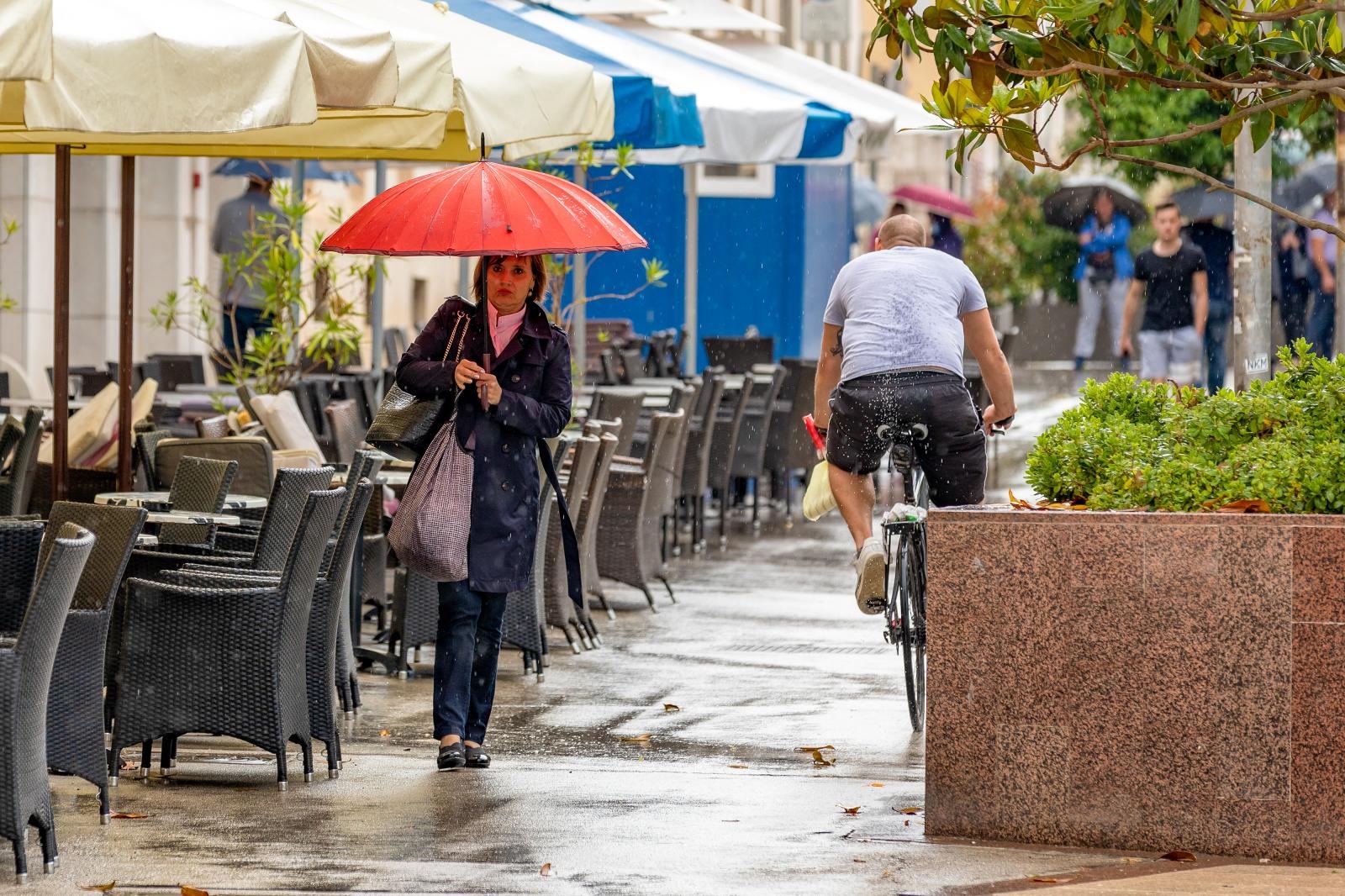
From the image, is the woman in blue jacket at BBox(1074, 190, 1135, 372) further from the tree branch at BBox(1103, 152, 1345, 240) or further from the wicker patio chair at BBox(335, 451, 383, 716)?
the tree branch at BBox(1103, 152, 1345, 240)

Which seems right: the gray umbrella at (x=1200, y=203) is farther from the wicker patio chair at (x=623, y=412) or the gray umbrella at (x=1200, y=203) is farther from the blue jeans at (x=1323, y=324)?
the wicker patio chair at (x=623, y=412)

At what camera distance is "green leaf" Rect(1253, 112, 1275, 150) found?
681cm

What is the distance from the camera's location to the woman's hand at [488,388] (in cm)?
762

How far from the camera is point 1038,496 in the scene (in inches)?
296

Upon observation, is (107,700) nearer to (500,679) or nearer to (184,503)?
(184,503)

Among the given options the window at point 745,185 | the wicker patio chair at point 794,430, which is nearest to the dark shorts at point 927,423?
the wicker patio chair at point 794,430

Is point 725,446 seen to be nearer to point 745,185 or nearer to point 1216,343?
point 1216,343

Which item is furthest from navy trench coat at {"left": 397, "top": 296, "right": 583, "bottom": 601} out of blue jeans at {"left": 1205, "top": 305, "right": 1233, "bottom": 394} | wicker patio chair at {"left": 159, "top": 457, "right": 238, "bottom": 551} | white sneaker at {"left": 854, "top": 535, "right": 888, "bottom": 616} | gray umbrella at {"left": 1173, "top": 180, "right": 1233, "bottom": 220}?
gray umbrella at {"left": 1173, "top": 180, "right": 1233, "bottom": 220}

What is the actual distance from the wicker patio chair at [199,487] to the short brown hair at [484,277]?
3.80 feet

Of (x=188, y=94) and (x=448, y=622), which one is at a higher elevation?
(x=188, y=94)

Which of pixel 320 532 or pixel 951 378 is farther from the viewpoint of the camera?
pixel 951 378

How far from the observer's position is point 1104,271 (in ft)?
92.2

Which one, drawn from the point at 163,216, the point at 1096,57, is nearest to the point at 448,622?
the point at 1096,57

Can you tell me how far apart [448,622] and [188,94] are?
6.59 feet
